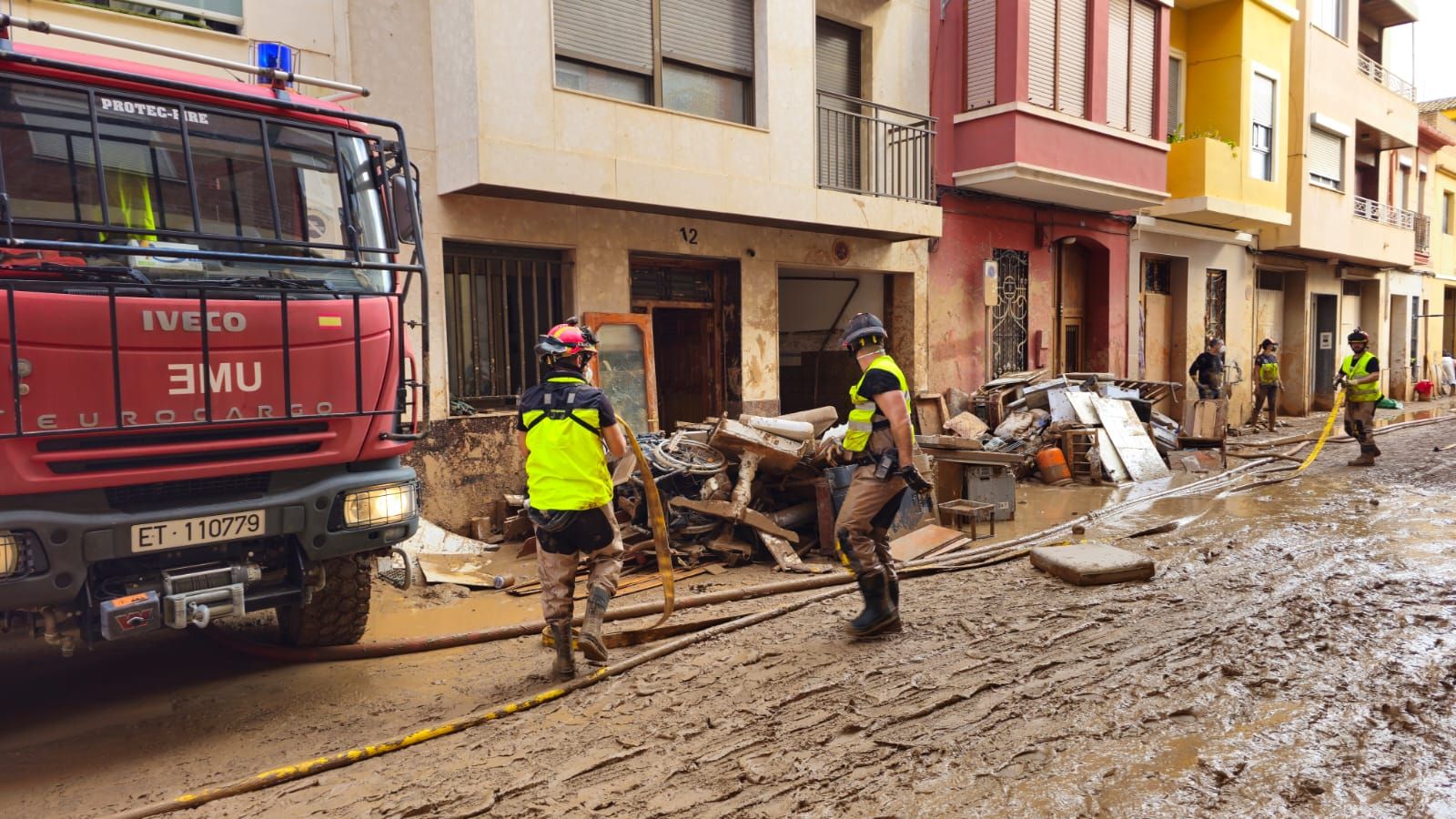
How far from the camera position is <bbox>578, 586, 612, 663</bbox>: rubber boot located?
509 centimetres

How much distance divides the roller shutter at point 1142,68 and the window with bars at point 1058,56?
1400mm

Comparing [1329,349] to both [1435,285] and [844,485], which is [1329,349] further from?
[844,485]

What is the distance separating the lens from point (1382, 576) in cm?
692

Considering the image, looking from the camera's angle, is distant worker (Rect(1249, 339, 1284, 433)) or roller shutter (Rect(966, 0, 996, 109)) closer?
roller shutter (Rect(966, 0, 996, 109))

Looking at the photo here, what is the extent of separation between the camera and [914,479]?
546 cm

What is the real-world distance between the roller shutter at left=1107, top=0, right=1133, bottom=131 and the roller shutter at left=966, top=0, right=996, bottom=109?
102 inches

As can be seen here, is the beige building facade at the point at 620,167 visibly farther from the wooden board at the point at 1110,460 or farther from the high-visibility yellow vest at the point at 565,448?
the wooden board at the point at 1110,460

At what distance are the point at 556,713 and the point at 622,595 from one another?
240 centimetres

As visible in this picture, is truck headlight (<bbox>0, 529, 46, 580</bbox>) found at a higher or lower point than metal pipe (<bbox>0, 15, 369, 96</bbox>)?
lower

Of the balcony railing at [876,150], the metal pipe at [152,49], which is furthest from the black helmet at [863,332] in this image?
the balcony railing at [876,150]

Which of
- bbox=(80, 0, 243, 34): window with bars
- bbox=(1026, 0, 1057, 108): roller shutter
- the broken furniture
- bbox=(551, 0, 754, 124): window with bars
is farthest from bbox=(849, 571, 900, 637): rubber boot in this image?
bbox=(1026, 0, 1057, 108): roller shutter

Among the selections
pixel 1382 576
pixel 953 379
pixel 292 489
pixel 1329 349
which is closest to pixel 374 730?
pixel 292 489

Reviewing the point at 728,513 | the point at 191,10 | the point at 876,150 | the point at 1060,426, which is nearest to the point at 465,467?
the point at 728,513

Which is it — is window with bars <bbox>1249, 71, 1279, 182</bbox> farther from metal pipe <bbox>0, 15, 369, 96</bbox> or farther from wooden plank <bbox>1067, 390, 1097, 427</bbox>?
metal pipe <bbox>0, 15, 369, 96</bbox>
